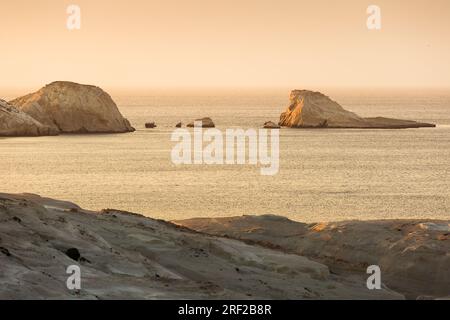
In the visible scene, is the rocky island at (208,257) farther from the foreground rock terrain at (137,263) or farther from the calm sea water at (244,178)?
the calm sea water at (244,178)

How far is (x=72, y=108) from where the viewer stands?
155500mm

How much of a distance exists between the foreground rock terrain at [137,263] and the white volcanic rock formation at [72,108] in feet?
376

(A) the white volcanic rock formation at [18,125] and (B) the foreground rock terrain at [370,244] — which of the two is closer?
(B) the foreground rock terrain at [370,244]

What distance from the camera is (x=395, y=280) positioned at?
1523 inches

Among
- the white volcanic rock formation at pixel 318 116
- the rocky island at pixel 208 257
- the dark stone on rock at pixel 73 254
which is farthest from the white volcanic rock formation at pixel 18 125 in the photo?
the dark stone on rock at pixel 73 254

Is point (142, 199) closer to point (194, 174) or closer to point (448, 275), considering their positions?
point (194, 174)

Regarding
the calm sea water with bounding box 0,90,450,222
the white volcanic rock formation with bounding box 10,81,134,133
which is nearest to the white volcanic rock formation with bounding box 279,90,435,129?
the calm sea water with bounding box 0,90,450,222

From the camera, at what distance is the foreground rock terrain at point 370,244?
38.4 m

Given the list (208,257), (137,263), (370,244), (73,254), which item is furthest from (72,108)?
(73,254)

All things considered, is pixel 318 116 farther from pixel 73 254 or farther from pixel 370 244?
pixel 73 254

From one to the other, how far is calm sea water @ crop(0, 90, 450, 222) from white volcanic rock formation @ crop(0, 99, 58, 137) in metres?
4.23

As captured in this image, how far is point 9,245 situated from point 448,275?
17.5m

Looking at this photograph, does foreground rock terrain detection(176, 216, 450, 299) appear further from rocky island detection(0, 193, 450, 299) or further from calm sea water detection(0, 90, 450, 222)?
calm sea water detection(0, 90, 450, 222)
